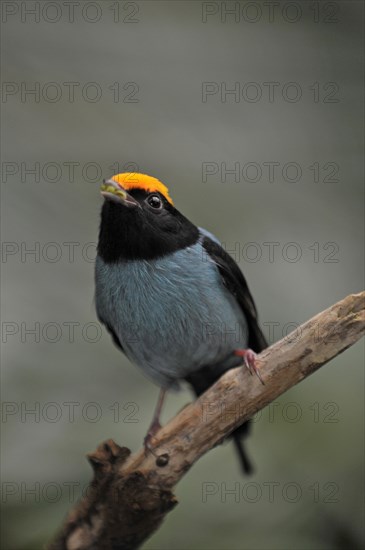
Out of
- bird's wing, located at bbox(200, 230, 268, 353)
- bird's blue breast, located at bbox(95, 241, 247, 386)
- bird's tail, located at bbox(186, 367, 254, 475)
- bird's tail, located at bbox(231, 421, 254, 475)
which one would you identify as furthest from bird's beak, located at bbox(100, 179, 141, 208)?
bird's tail, located at bbox(231, 421, 254, 475)

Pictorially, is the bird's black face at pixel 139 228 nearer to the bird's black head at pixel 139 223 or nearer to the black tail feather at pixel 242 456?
the bird's black head at pixel 139 223

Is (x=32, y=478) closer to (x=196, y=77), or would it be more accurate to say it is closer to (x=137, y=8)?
(x=196, y=77)

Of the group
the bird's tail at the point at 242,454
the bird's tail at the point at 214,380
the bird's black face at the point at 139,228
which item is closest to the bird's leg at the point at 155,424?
the bird's tail at the point at 214,380

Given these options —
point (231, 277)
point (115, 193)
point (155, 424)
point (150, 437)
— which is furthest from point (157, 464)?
point (115, 193)

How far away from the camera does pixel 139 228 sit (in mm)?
3727

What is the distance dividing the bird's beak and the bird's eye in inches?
3.6

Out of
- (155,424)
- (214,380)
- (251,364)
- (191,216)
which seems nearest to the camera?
(251,364)

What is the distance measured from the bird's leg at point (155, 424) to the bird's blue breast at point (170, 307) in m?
0.28

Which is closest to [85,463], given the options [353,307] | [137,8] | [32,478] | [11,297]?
[32,478]

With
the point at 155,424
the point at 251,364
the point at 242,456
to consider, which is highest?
the point at 251,364

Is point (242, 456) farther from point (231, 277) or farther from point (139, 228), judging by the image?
point (139, 228)

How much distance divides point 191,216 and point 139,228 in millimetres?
1261

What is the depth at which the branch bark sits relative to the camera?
3363mm

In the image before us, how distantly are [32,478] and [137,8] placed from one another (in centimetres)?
320
